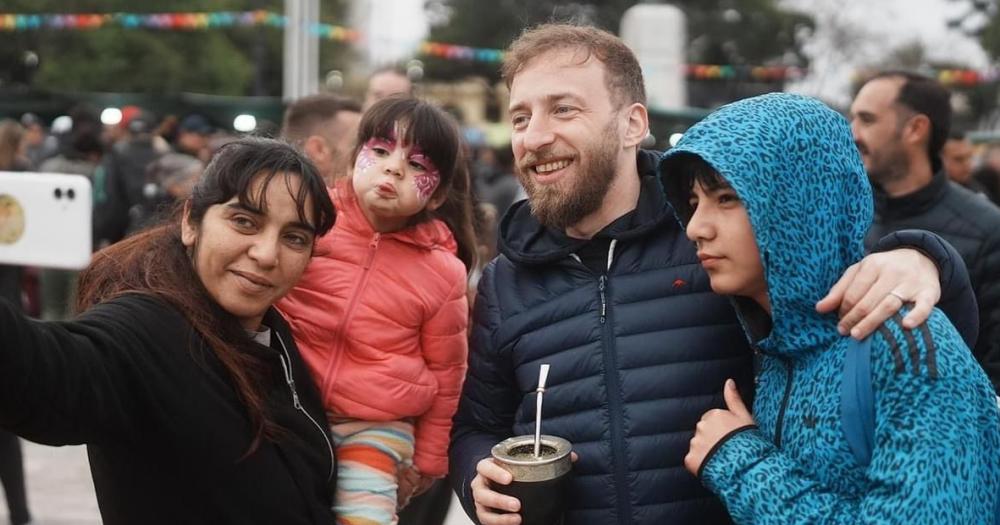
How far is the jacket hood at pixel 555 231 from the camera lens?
2.50m

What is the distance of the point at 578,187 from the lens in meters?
2.51

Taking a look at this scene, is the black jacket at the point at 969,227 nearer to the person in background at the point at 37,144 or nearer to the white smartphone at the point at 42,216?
the white smartphone at the point at 42,216

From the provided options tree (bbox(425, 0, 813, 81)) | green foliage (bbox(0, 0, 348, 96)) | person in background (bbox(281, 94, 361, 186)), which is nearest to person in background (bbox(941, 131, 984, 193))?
person in background (bbox(281, 94, 361, 186))

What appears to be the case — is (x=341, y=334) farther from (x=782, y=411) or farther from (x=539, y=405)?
(x=782, y=411)

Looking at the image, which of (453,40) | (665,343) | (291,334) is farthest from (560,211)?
(453,40)

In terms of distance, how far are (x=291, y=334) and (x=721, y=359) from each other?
1.05 meters

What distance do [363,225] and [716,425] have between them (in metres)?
1.29

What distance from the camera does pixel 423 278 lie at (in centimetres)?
302

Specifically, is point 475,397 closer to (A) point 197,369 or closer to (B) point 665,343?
(B) point 665,343

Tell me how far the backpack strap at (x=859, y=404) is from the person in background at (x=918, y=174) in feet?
6.95

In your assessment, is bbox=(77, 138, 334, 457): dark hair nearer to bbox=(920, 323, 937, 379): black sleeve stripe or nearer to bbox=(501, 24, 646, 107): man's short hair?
bbox=(501, 24, 646, 107): man's short hair

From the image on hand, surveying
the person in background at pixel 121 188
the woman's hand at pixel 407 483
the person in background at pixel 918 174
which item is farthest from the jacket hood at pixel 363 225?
the person in background at pixel 121 188

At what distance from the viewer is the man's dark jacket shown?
2340mm

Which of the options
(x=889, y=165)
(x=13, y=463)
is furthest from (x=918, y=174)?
(x=13, y=463)
